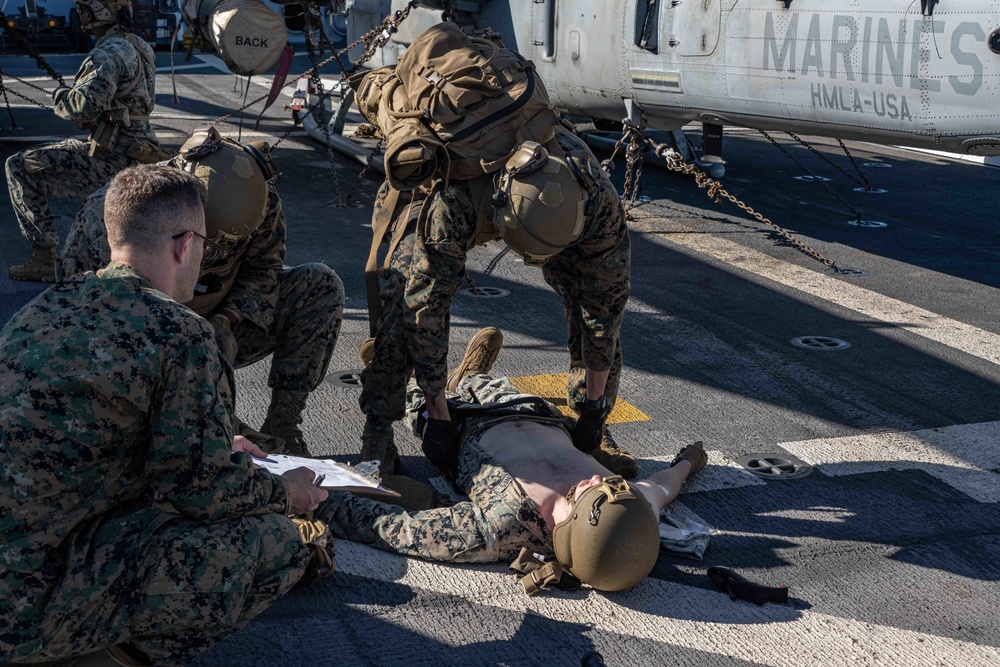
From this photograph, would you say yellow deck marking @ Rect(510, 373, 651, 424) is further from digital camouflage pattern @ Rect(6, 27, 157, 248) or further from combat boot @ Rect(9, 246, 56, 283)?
combat boot @ Rect(9, 246, 56, 283)

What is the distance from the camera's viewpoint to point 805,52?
24.5 ft

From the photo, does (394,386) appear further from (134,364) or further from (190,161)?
(134,364)

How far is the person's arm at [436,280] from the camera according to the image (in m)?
4.32

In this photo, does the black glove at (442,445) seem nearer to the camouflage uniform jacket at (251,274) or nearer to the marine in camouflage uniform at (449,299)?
the marine in camouflage uniform at (449,299)

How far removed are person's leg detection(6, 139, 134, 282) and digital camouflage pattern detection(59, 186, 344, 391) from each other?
2.88m

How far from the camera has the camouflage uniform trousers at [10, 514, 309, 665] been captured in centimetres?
260

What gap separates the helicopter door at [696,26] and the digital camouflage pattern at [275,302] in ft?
15.6

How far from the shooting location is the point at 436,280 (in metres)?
4.33

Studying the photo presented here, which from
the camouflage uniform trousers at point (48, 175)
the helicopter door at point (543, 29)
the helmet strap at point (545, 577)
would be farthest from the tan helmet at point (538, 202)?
the helicopter door at point (543, 29)

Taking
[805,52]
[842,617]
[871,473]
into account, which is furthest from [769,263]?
[842,617]

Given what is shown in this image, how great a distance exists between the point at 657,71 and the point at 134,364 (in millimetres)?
7025

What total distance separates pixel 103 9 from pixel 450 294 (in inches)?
160

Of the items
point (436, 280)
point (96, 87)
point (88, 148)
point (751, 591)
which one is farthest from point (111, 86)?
point (751, 591)

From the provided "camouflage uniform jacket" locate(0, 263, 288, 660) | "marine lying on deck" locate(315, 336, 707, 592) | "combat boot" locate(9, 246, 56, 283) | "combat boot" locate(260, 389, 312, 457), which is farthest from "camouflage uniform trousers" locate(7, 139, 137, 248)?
"camouflage uniform jacket" locate(0, 263, 288, 660)
